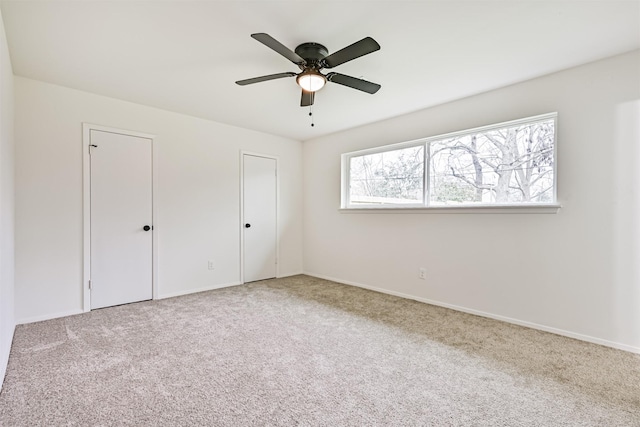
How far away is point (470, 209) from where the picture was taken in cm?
321

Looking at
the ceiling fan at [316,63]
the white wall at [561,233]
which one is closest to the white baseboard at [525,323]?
the white wall at [561,233]

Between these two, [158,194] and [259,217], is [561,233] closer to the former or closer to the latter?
[259,217]

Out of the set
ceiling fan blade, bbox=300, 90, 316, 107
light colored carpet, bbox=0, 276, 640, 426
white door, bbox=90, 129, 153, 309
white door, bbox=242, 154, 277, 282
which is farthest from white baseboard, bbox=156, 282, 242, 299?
ceiling fan blade, bbox=300, 90, 316, 107

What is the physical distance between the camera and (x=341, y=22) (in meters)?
1.99

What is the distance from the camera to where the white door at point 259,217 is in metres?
4.55

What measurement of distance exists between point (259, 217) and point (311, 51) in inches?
116

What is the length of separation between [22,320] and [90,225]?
3.37ft

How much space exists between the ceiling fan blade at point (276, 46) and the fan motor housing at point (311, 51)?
A: 57 mm

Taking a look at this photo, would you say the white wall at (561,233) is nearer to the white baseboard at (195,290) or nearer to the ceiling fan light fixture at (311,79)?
the ceiling fan light fixture at (311,79)

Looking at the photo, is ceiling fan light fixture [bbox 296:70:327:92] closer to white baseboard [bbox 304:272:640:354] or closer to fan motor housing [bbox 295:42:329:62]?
fan motor housing [bbox 295:42:329:62]

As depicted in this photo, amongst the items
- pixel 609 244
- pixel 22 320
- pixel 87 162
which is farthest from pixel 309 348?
pixel 87 162

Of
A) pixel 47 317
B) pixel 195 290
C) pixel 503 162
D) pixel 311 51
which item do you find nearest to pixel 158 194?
pixel 195 290

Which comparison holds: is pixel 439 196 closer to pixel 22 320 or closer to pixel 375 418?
pixel 375 418

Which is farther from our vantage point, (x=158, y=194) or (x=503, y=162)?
(x=158, y=194)
